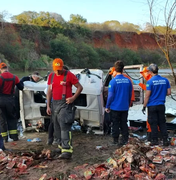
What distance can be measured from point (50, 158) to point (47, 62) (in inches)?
1449

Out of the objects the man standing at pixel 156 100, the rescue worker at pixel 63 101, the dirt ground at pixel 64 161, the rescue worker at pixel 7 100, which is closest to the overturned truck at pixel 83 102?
the dirt ground at pixel 64 161

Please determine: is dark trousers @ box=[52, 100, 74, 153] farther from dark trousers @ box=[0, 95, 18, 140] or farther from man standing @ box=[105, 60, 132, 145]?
dark trousers @ box=[0, 95, 18, 140]

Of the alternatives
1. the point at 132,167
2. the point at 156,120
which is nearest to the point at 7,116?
the point at 132,167

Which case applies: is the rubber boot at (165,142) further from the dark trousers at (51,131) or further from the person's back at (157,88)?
the dark trousers at (51,131)

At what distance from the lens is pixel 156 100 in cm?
517

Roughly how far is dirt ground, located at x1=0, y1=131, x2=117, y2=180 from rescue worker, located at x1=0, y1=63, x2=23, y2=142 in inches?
15.1

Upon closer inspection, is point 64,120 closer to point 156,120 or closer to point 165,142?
point 156,120

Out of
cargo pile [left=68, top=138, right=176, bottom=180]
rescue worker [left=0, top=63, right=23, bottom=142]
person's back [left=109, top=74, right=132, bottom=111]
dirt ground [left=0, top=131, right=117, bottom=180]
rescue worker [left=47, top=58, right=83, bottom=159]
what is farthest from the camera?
rescue worker [left=0, top=63, right=23, bottom=142]

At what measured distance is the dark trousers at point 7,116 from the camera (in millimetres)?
5395

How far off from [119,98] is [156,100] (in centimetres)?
80

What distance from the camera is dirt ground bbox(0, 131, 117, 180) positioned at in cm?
380

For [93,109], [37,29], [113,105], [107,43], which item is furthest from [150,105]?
[107,43]

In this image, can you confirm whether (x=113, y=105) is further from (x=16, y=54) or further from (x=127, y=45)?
(x=127, y=45)

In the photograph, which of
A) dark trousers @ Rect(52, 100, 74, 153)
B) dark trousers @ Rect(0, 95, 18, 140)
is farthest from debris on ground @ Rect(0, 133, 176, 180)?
dark trousers @ Rect(0, 95, 18, 140)
